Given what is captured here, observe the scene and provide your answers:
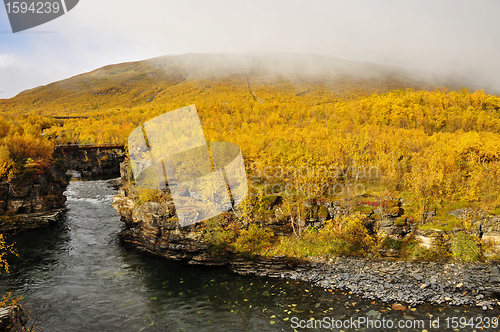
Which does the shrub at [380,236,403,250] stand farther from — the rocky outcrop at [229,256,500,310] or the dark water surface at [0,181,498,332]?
the dark water surface at [0,181,498,332]

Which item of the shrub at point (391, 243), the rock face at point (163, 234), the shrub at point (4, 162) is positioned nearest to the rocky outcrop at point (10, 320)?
the rock face at point (163, 234)

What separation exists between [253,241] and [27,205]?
121 ft

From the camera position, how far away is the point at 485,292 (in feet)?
74.1

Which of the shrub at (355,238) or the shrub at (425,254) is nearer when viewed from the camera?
the shrub at (425,254)

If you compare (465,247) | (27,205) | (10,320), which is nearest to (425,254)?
(465,247)

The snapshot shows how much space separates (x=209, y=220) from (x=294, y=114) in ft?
184

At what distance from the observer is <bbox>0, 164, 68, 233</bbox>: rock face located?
135ft

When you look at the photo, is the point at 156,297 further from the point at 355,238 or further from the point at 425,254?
the point at 425,254

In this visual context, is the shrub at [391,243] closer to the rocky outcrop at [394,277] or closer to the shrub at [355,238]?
the shrub at [355,238]

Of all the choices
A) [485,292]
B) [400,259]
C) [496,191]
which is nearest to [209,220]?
[400,259]

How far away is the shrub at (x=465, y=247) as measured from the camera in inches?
1054

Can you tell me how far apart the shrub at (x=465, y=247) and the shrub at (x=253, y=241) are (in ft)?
60.1

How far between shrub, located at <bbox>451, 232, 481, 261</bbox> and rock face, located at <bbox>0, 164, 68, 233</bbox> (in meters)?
52.6

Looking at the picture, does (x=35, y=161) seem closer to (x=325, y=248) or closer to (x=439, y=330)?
(x=325, y=248)
